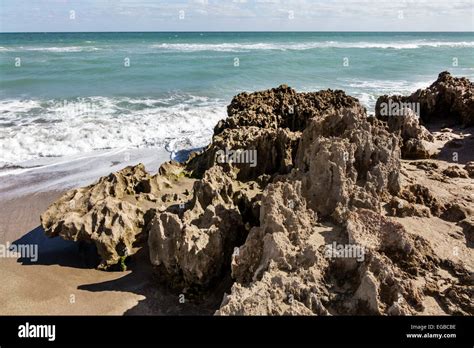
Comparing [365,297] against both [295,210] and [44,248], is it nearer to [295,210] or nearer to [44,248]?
[295,210]

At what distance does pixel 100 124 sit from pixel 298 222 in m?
14.3

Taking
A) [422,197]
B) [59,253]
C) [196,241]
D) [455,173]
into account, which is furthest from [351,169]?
[59,253]

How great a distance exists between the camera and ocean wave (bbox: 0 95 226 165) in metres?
15.7

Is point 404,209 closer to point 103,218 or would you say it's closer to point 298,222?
point 298,222

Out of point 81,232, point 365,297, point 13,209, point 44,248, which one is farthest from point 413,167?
point 13,209

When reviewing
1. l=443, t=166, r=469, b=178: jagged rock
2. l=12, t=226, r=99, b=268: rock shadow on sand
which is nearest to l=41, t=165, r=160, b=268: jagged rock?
l=12, t=226, r=99, b=268: rock shadow on sand

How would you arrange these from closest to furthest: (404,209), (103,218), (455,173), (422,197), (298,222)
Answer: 1. (298,222)
2. (404,209)
3. (422,197)
4. (103,218)
5. (455,173)

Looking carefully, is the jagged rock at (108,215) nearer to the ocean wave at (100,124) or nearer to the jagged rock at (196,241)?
the jagged rock at (196,241)

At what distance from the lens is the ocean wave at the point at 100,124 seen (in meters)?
15.7

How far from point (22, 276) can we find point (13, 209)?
346 centimetres

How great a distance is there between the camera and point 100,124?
18438 millimetres

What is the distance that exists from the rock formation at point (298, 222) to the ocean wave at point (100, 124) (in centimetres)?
671

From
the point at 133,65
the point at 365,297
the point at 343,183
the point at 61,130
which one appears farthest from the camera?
the point at 133,65

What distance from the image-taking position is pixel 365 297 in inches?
196
